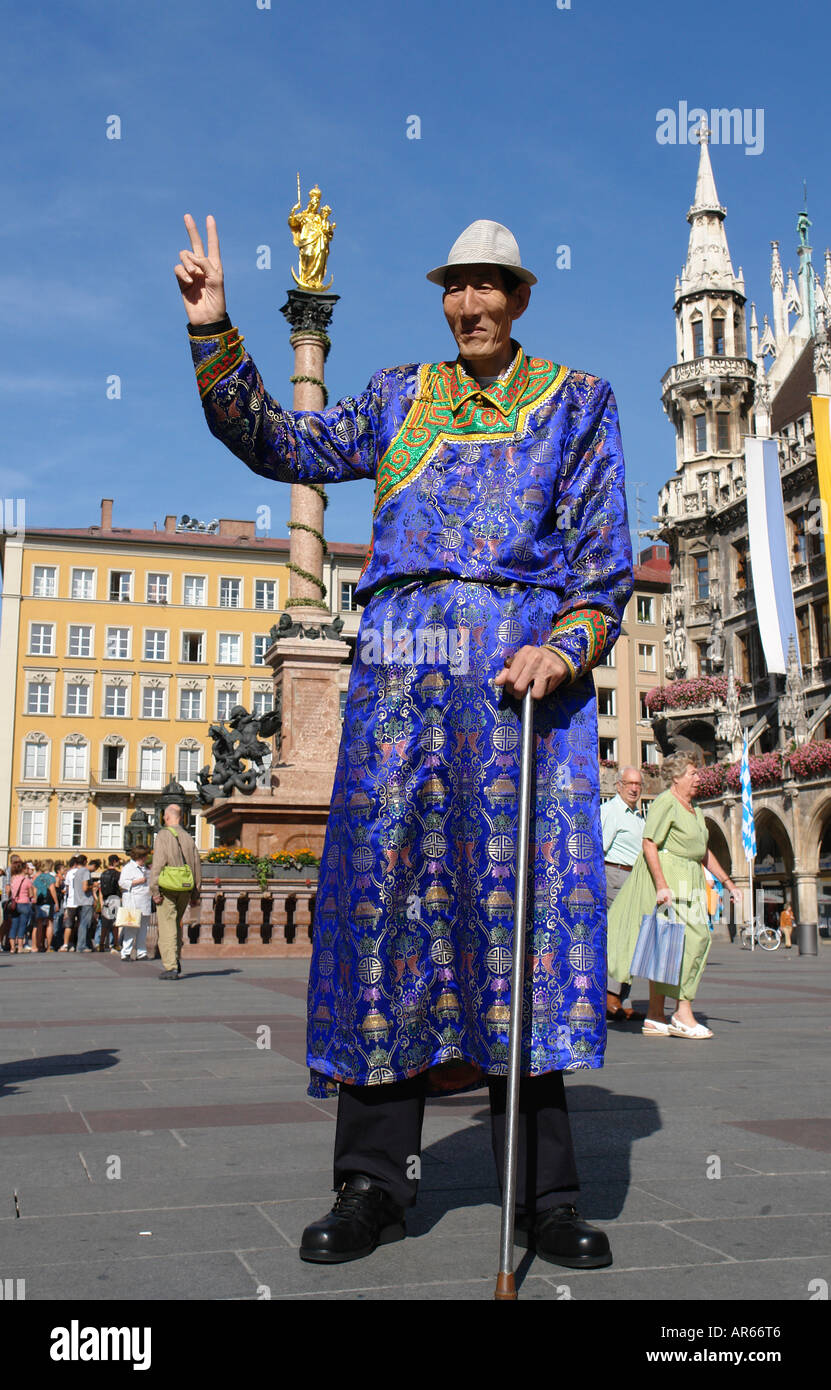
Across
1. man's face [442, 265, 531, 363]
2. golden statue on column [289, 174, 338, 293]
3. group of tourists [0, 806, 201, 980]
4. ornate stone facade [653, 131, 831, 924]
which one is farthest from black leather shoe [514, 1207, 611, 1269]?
ornate stone facade [653, 131, 831, 924]

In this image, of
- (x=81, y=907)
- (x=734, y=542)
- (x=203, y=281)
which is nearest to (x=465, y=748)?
(x=203, y=281)

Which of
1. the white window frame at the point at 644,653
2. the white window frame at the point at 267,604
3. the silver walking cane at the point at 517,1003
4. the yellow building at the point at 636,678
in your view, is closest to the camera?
the silver walking cane at the point at 517,1003

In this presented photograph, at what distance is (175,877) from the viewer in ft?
45.7

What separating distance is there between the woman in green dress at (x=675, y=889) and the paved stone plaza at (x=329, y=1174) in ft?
1.09

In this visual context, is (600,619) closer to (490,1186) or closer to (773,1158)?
(490,1186)

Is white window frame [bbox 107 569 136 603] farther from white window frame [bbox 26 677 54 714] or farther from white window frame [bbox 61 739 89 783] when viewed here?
white window frame [bbox 61 739 89 783]

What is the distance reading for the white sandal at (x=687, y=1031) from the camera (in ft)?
26.3

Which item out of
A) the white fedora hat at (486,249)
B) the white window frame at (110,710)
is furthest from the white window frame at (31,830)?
the white fedora hat at (486,249)

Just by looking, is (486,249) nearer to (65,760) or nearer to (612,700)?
(65,760)

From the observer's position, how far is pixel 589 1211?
334 centimetres

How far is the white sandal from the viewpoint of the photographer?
8016 mm

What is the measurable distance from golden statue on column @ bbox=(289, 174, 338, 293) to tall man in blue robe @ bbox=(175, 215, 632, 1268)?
71.4ft

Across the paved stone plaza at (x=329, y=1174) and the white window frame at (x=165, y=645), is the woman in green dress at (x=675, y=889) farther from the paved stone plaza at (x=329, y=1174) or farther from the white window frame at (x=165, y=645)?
the white window frame at (x=165, y=645)

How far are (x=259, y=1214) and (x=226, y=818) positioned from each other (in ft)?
59.9
